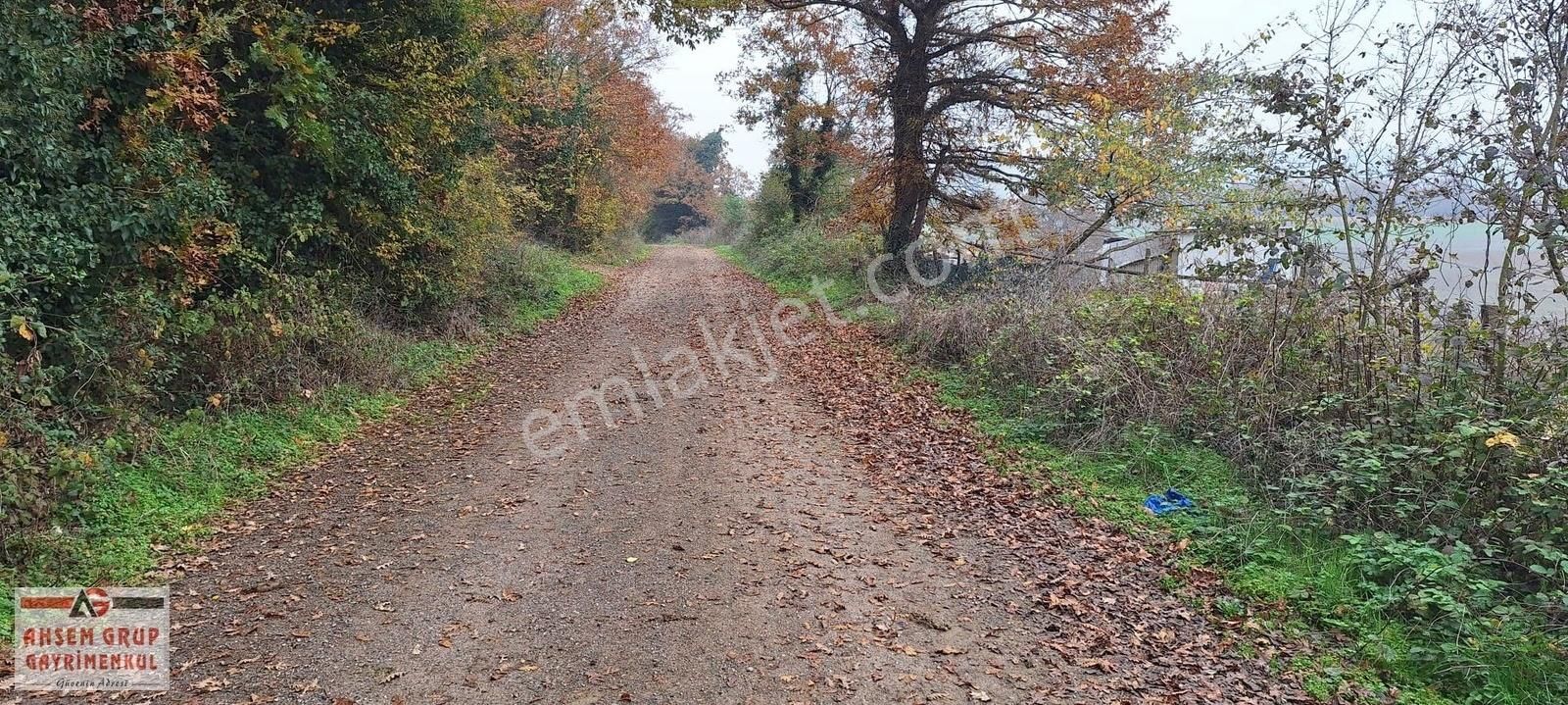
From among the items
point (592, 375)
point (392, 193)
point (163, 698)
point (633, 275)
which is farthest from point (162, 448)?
point (633, 275)

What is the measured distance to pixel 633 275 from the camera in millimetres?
23766

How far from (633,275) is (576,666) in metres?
20.6

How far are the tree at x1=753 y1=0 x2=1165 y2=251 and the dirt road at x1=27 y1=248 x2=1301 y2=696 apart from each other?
824 centimetres

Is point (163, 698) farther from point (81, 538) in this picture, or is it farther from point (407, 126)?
point (407, 126)

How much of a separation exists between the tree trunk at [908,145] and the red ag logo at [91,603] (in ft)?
43.1

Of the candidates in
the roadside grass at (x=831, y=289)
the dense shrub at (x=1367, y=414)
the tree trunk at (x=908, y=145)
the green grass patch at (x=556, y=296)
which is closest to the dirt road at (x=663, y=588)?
the dense shrub at (x=1367, y=414)

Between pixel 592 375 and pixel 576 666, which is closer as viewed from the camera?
pixel 576 666
